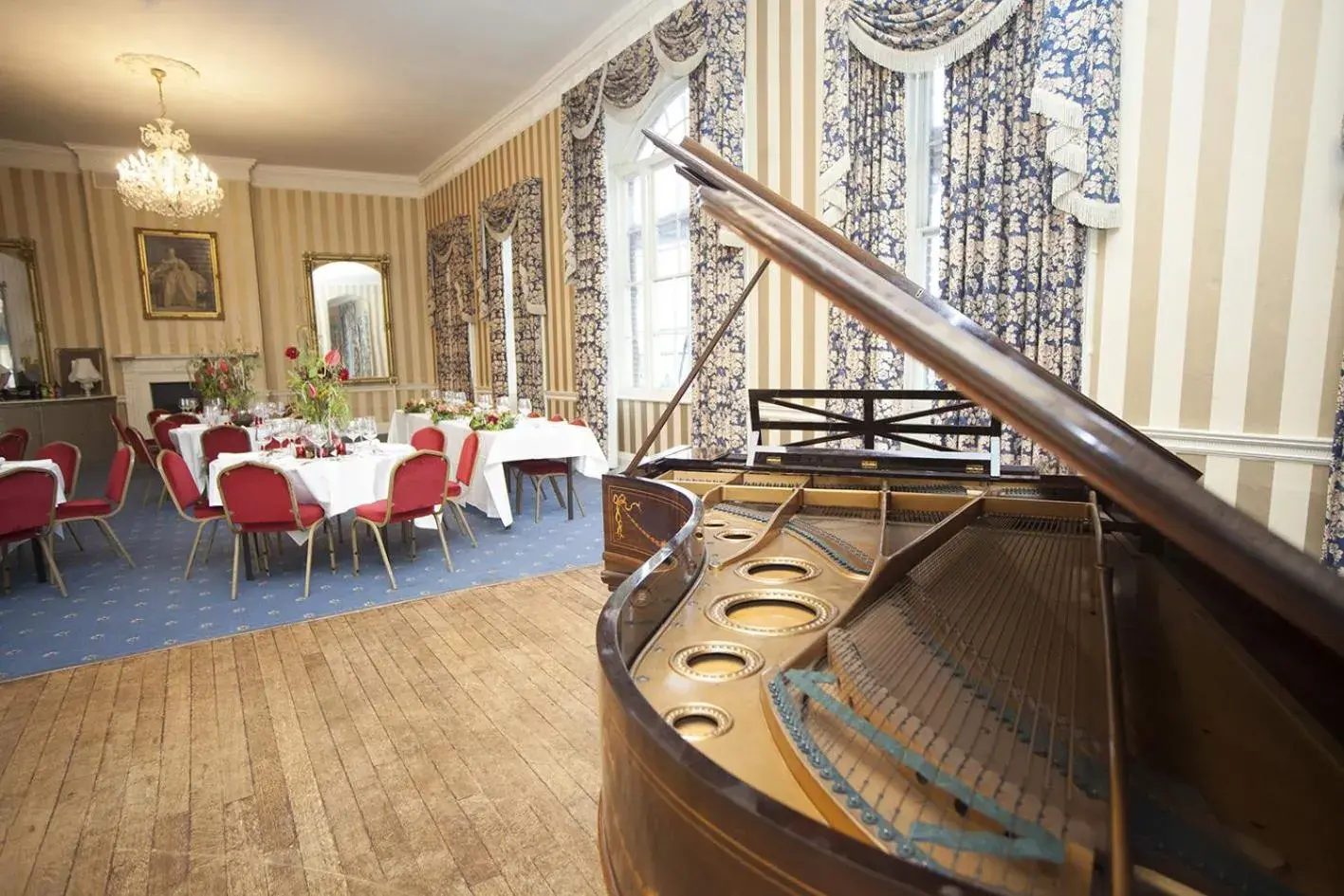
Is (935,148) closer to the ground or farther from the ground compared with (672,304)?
farther from the ground

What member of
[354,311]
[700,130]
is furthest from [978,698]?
[354,311]

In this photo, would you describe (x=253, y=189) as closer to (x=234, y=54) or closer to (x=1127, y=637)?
(x=234, y=54)

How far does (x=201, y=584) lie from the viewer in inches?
161

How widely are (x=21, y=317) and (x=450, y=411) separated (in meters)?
6.90

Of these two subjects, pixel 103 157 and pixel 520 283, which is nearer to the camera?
pixel 520 283

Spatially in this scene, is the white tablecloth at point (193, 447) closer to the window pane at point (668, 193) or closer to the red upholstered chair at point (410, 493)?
the red upholstered chair at point (410, 493)

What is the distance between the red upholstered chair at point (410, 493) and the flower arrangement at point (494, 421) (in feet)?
4.02

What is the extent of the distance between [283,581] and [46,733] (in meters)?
1.69

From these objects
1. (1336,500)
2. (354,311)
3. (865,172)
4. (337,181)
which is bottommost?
(1336,500)

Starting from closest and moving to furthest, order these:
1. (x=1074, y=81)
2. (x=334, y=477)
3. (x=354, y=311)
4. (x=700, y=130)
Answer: (x=1074, y=81) → (x=334, y=477) → (x=700, y=130) → (x=354, y=311)

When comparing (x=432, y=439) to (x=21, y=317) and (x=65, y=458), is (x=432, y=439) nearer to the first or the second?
(x=65, y=458)

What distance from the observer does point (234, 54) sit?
20.5ft

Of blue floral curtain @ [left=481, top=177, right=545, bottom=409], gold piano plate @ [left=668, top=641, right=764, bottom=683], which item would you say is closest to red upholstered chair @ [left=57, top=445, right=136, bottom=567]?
blue floral curtain @ [left=481, top=177, right=545, bottom=409]

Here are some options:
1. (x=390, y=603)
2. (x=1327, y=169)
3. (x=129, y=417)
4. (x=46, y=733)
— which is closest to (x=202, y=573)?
(x=390, y=603)
